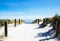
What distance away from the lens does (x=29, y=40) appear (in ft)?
44.4

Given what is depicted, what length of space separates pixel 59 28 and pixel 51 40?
6.35ft

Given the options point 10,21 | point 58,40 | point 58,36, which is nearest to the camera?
point 58,40

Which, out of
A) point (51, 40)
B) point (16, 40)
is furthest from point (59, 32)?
point (16, 40)

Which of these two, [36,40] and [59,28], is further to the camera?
[59,28]

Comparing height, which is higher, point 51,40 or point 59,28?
point 59,28

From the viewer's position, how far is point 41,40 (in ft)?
44.2

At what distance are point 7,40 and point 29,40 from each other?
1.95m

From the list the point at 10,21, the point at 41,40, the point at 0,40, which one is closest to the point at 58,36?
the point at 41,40

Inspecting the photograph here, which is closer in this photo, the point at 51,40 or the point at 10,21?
the point at 51,40

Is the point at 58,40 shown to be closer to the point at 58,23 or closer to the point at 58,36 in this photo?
the point at 58,36

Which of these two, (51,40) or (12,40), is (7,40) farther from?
(51,40)

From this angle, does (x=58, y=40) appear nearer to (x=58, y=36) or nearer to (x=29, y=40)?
(x=58, y=36)

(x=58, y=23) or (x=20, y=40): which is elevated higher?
(x=58, y=23)

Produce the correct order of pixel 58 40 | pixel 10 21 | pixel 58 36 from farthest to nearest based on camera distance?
pixel 10 21
pixel 58 36
pixel 58 40
